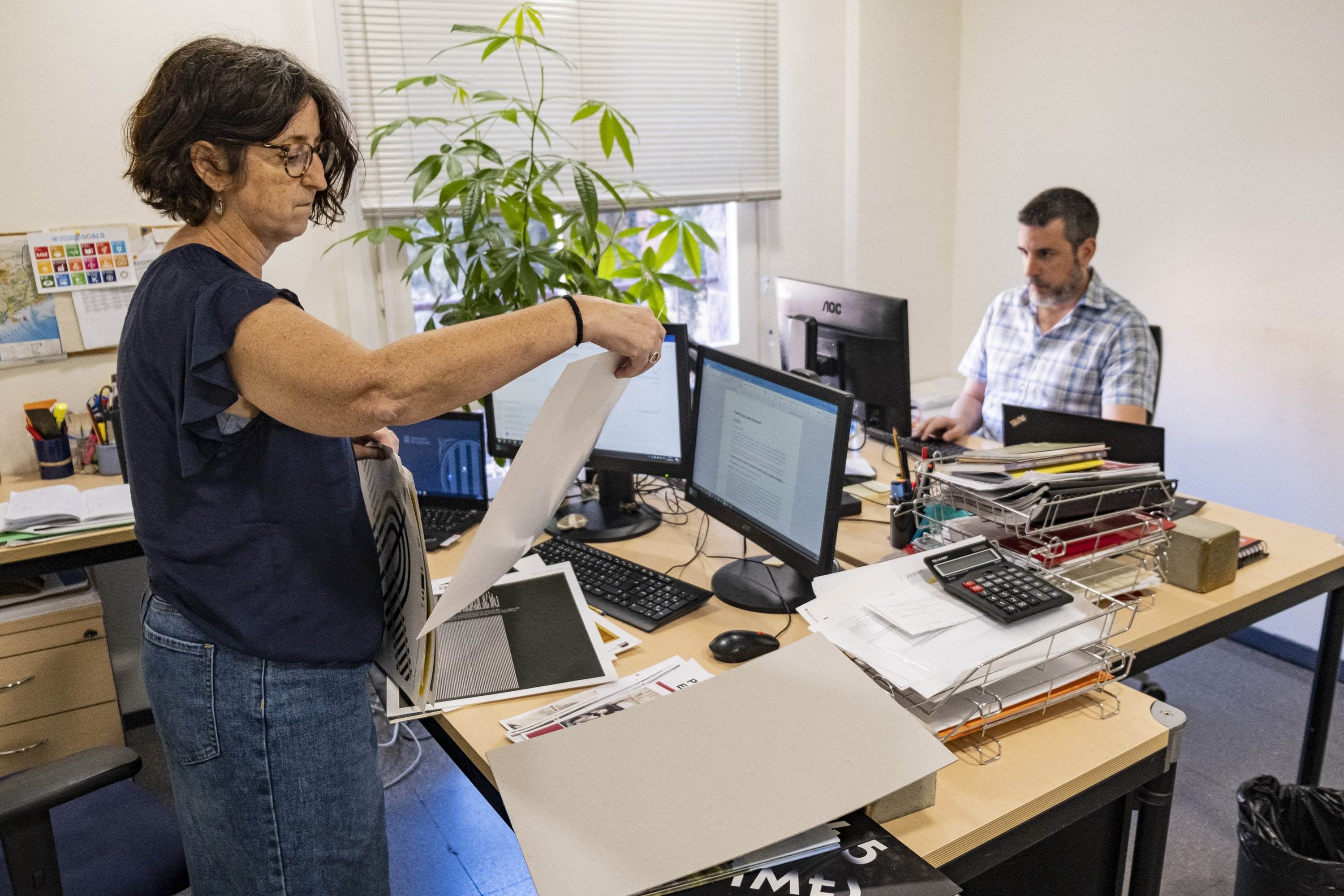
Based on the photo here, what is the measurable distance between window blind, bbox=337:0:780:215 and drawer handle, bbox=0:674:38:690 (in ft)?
5.38

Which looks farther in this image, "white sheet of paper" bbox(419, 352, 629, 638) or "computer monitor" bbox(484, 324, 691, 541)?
"computer monitor" bbox(484, 324, 691, 541)

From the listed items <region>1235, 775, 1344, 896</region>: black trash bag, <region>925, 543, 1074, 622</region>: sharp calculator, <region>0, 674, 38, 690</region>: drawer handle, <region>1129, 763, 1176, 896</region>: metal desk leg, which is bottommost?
<region>1235, 775, 1344, 896</region>: black trash bag

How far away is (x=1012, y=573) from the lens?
145 centimetres

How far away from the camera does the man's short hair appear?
2.71 m

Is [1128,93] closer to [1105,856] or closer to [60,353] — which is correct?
[1105,856]

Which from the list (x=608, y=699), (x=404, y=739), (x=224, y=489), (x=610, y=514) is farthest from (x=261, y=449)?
(x=404, y=739)

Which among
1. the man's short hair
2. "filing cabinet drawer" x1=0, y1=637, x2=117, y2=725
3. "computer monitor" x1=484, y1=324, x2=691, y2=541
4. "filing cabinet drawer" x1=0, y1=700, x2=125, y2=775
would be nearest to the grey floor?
"filing cabinet drawer" x1=0, y1=700, x2=125, y2=775

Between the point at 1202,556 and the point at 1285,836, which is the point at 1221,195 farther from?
the point at 1285,836

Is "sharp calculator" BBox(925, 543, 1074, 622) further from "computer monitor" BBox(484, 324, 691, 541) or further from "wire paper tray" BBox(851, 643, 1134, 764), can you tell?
"computer monitor" BBox(484, 324, 691, 541)

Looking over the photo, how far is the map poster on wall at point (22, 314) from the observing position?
2697mm

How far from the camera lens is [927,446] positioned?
7.90 ft

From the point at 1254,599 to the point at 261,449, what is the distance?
1691mm

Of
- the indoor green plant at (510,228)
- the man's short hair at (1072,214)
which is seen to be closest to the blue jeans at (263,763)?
the indoor green plant at (510,228)

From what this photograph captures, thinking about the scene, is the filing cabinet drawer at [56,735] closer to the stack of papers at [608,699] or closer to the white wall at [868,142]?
the stack of papers at [608,699]
